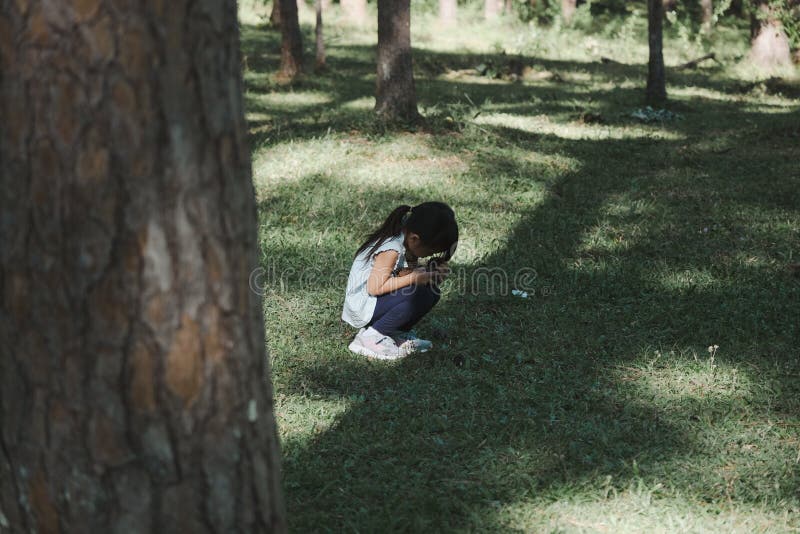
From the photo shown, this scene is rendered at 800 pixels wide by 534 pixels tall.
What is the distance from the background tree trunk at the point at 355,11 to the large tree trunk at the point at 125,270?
21.0 metres

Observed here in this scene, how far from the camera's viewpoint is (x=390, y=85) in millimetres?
9148

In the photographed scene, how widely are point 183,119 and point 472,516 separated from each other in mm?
1967

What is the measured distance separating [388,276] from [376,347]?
41 cm

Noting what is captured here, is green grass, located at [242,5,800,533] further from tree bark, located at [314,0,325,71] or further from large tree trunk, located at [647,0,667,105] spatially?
tree bark, located at [314,0,325,71]

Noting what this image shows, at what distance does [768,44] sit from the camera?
15.7 metres

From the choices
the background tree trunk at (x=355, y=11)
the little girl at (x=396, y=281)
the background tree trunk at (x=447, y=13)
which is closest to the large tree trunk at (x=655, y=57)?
the little girl at (x=396, y=281)

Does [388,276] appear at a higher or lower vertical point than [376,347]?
higher

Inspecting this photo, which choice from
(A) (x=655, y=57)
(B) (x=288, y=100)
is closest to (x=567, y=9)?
(A) (x=655, y=57)

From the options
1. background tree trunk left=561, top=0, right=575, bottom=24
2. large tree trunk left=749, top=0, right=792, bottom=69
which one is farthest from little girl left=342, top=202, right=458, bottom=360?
A: background tree trunk left=561, top=0, right=575, bottom=24

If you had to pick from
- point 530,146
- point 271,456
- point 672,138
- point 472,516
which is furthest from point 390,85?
point 271,456

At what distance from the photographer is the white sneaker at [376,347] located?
450 centimetres

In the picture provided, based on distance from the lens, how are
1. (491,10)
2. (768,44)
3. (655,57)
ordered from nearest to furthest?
1. (655,57)
2. (768,44)
3. (491,10)

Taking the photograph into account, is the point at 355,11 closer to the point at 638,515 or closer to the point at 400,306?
the point at 400,306

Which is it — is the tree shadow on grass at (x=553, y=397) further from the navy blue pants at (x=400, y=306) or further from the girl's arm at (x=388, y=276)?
the girl's arm at (x=388, y=276)
